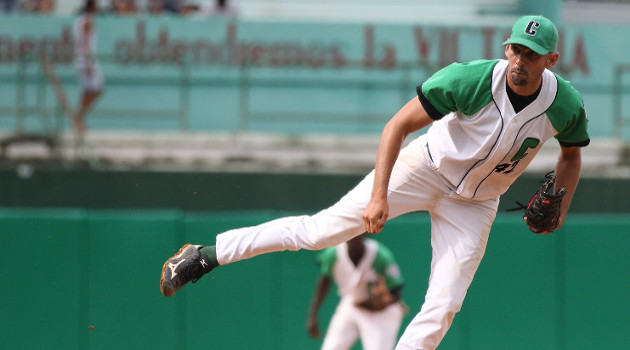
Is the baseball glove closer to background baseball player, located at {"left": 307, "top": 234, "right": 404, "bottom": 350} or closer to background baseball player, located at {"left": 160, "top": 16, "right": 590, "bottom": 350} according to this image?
background baseball player, located at {"left": 160, "top": 16, "right": 590, "bottom": 350}

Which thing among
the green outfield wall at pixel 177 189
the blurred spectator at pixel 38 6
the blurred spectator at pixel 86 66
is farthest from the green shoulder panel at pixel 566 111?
the blurred spectator at pixel 38 6

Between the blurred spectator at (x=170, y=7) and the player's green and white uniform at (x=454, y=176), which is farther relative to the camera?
the blurred spectator at (x=170, y=7)

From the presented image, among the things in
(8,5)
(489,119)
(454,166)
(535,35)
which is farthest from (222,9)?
(535,35)

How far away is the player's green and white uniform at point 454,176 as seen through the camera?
18.3 feet

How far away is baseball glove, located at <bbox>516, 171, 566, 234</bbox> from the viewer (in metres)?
6.14

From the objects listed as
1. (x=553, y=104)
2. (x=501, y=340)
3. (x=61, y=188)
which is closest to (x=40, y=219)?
(x=61, y=188)

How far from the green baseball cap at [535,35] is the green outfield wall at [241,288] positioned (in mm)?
4431

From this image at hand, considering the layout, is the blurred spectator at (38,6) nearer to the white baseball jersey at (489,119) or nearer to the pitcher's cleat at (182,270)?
the pitcher's cleat at (182,270)

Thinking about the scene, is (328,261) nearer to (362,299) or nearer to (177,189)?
(362,299)

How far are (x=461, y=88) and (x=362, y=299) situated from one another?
3.90 m

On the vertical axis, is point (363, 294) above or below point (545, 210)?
below

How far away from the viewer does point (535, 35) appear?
5.30 m

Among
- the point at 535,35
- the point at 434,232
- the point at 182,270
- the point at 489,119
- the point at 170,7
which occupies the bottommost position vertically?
the point at 182,270

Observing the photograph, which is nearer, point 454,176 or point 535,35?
point 535,35
